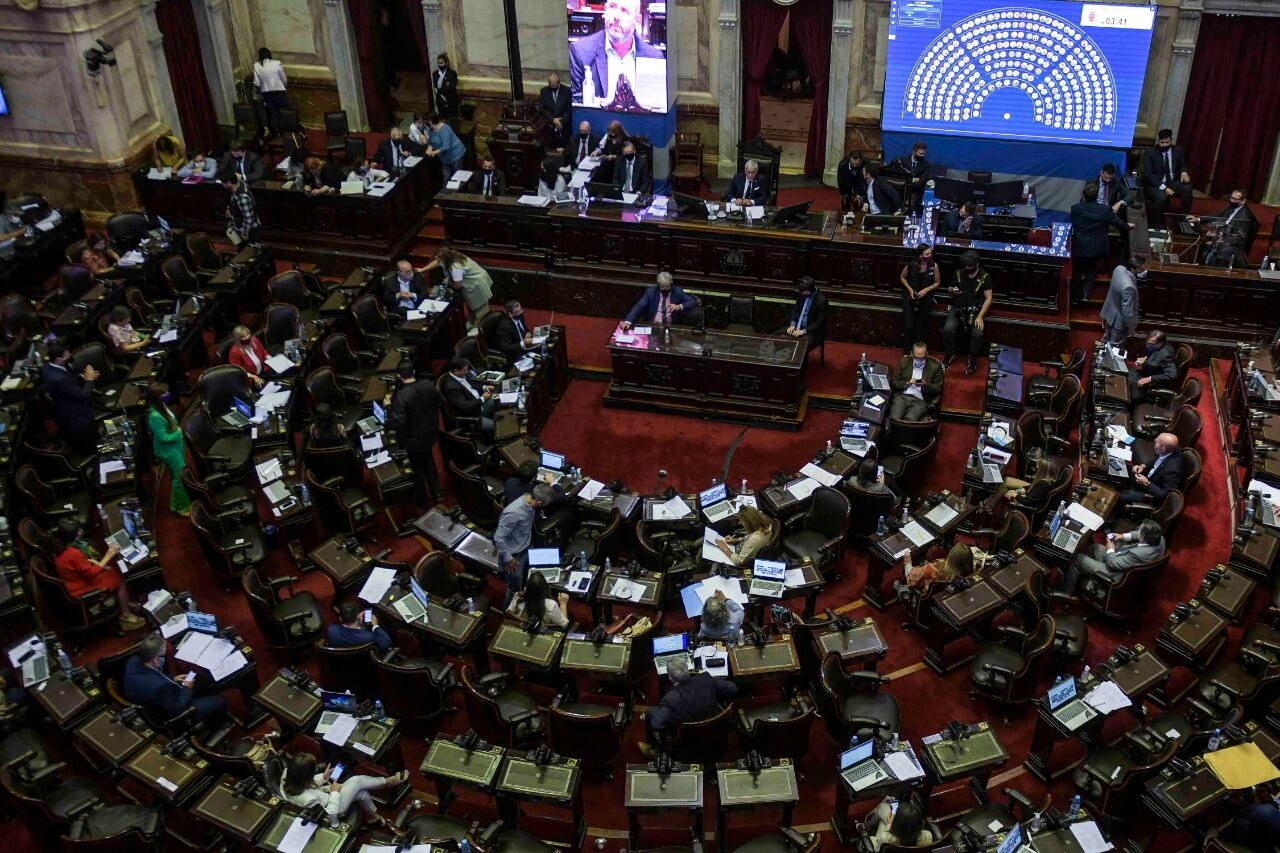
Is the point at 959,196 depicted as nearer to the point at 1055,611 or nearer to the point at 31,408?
the point at 1055,611

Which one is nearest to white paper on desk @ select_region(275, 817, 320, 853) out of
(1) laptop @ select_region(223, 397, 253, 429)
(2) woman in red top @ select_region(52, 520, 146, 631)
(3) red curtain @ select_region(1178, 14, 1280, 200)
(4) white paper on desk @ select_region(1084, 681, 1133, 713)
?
(2) woman in red top @ select_region(52, 520, 146, 631)

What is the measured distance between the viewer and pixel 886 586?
1186cm

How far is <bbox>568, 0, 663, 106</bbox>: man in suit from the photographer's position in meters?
18.0

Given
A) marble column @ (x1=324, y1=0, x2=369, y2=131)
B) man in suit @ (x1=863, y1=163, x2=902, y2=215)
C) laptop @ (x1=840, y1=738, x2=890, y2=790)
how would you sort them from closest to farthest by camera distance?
laptop @ (x1=840, y1=738, x2=890, y2=790) < man in suit @ (x1=863, y1=163, x2=902, y2=215) < marble column @ (x1=324, y1=0, x2=369, y2=131)

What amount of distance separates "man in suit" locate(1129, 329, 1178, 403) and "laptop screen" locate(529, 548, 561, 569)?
7.22m

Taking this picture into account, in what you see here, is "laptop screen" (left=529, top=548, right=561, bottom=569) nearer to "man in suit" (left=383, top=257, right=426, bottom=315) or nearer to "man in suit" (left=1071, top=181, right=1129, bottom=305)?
"man in suit" (left=383, top=257, right=426, bottom=315)

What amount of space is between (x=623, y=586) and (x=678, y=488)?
2701 millimetres

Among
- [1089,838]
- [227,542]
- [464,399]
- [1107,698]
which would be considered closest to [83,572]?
[227,542]

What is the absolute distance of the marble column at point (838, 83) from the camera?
1769 cm

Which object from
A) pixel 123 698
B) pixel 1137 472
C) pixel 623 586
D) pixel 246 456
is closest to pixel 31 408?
pixel 246 456

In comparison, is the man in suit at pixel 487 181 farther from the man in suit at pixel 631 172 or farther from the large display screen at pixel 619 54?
the large display screen at pixel 619 54

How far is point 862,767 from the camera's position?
356 inches

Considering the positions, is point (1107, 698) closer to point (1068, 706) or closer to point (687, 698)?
point (1068, 706)

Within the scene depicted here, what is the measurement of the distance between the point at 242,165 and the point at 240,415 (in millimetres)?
5744
